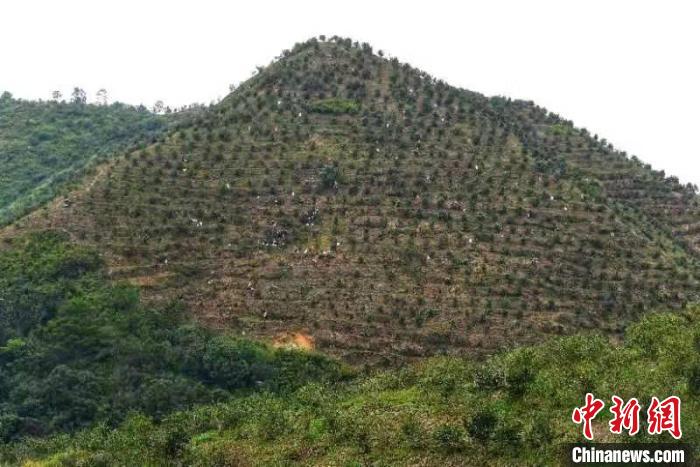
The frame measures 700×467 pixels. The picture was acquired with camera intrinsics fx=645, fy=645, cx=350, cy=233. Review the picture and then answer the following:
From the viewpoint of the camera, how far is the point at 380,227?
123 ft

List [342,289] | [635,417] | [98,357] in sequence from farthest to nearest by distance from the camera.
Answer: [342,289] → [98,357] → [635,417]

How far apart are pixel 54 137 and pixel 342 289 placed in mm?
47418

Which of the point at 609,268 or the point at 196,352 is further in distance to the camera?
the point at 609,268

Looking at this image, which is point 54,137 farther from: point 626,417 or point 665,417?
point 665,417

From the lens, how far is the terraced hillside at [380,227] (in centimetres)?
3309

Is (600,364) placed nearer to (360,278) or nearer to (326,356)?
(326,356)

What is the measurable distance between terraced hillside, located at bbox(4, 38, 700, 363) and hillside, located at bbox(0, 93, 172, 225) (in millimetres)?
14888

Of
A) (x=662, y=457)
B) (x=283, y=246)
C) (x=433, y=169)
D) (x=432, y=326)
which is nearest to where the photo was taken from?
(x=662, y=457)

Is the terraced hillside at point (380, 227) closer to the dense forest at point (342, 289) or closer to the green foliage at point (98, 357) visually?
the dense forest at point (342, 289)

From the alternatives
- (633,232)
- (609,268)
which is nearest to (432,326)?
(609,268)

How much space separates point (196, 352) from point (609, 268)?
22.7 meters

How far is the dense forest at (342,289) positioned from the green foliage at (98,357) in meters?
0.10

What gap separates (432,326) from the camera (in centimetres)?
3250

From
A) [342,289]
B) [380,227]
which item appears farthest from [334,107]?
[342,289]
